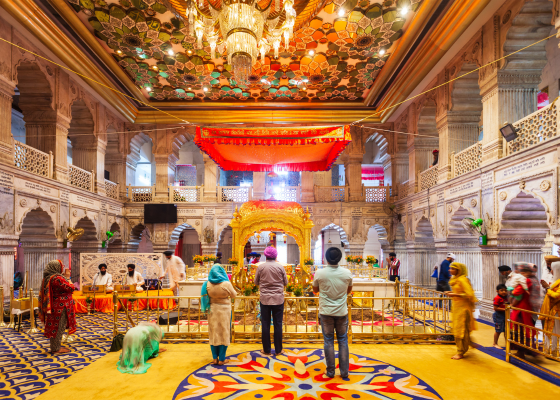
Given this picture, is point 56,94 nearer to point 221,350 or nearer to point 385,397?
Answer: point 221,350

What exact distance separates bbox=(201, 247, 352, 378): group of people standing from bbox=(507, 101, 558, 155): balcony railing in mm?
4573

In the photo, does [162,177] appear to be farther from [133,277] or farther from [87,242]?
[133,277]

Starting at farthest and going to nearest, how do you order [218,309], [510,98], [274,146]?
[274,146], [510,98], [218,309]

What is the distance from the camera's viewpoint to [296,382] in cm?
398

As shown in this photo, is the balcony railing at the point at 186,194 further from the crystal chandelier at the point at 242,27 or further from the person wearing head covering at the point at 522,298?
the person wearing head covering at the point at 522,298

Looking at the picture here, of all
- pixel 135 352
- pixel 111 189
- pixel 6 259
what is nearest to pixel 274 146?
pixel 135 352

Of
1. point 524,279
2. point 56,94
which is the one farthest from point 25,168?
point 524,279

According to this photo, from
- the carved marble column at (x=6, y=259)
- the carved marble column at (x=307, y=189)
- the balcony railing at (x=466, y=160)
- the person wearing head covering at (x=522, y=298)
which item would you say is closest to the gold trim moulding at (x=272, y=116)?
the carved marble column at (x=307, y=189)

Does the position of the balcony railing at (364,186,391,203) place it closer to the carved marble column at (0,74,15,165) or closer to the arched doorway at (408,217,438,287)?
the arched doorway at (408,217,438,287)

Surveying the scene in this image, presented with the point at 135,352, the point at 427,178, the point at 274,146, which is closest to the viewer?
the point at 135,352

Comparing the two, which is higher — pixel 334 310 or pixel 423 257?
pixel 334 310

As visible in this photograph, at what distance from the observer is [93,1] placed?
7.77 metres

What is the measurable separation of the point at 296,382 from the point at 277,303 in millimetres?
1072

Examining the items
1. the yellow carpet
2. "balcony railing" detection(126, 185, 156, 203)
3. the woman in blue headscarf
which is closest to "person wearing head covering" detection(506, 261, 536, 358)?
the yellow carpet
